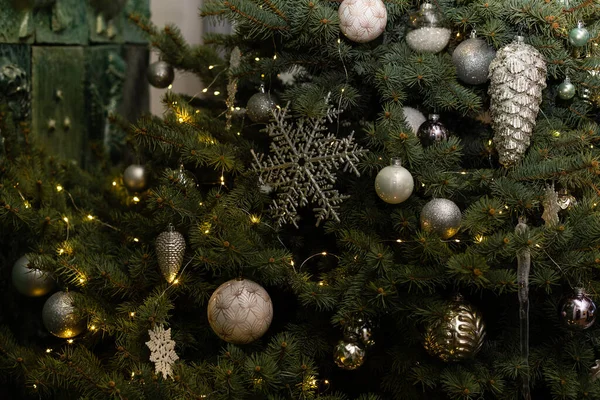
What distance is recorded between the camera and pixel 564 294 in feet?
3.93

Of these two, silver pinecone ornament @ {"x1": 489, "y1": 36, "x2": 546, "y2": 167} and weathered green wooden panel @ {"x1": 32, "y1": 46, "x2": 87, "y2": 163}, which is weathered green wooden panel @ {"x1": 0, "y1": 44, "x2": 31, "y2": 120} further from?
silver pinecone ornament @ {"x1": 489, "y1": 36, "x2": 546, "y2": 167}

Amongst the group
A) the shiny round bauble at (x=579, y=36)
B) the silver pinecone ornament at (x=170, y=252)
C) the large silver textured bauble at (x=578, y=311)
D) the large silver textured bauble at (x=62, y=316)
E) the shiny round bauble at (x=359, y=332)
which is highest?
the shiny round bauble at (x=579, y=36)

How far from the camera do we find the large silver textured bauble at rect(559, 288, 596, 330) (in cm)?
115

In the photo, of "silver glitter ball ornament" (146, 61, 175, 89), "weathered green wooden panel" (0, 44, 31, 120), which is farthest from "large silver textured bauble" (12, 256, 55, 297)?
"silver glitter ball ornament" (146, 61, 175, 89)

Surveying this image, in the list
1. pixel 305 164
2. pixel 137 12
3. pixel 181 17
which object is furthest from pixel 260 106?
pixel 181 17

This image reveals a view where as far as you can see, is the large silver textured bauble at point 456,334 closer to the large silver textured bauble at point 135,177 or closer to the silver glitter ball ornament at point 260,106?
the silver glitter ball ornament at point 260,106

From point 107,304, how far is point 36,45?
74cm

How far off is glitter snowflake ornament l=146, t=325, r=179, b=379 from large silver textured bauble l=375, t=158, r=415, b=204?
438mm

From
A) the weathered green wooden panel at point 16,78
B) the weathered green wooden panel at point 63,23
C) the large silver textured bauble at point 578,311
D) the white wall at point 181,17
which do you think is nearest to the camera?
the large silver textured bauble at point 578,311

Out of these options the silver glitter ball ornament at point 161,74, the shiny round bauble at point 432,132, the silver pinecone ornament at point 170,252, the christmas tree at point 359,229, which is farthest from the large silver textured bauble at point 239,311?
the silver glitter ball ornament at point 161,74

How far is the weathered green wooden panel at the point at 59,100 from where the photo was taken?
175 centimetres

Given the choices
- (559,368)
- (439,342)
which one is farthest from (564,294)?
(439,342)

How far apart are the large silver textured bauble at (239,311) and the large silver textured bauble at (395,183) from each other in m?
0.27

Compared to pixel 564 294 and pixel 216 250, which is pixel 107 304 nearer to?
pixel 216 250
